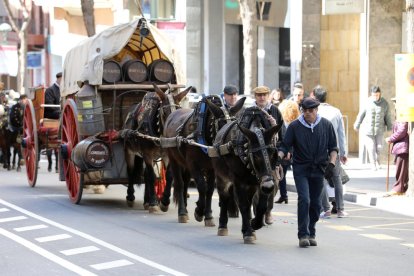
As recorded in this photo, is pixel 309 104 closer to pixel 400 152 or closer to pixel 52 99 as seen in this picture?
pixel 400 152

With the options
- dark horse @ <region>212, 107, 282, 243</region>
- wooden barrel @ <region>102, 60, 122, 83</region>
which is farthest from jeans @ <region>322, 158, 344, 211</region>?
wooden barrel @ <region>102, 60, 122, 83</region>

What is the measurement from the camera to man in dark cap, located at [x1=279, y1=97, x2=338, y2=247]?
42.8 ft

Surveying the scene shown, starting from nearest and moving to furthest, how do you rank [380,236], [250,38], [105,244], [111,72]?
[105,244] < [380,236] < [111,72] < [250,38]

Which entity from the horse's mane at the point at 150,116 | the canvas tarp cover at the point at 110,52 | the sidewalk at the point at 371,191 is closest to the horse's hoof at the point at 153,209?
the horse's mane at the point at 150,116

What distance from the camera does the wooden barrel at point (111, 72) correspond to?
57.7 feet

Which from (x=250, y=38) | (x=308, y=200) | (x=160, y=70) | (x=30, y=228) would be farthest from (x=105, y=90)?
(x=250, y=38)

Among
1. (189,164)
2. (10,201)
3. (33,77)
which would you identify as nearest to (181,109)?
(189,164)

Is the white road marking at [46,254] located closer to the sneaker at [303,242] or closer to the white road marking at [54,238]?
the white road marking at [54,238]

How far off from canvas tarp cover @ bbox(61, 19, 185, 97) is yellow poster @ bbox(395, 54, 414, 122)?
11.5 feet

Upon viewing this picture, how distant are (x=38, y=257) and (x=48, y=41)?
160ft

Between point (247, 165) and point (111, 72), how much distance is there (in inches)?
195

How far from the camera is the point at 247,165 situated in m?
13.3

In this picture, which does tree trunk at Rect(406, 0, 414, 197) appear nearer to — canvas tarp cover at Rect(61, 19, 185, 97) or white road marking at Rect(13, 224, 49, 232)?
canvas tarp cover at Rect(61, 19, 185, 97)

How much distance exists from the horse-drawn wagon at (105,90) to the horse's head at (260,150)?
3912 mm
